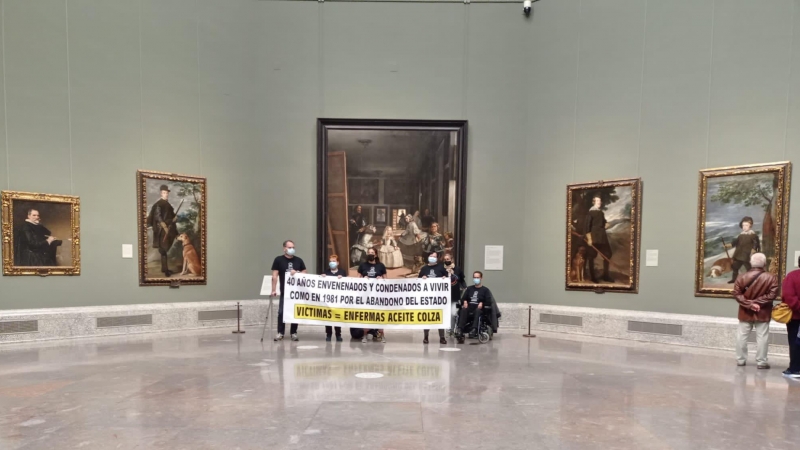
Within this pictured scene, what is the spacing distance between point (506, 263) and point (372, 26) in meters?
8.04

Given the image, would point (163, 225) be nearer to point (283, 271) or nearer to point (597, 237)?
point (283, 271)

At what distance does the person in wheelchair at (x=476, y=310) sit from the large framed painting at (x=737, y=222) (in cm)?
482

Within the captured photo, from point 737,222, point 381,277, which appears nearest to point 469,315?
point 381,277

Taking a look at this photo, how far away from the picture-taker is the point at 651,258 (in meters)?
11.7

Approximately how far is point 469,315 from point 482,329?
1.53ft

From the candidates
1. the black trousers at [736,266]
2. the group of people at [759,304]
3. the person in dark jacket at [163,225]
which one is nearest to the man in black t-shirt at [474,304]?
the group of people at [759,304]

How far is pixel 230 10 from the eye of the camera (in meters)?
13.4

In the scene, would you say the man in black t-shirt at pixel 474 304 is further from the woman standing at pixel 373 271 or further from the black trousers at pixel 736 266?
the black trousers at pixel 736 266

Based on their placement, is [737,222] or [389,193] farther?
[389,193]

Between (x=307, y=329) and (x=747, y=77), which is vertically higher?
(x=747, y=77)

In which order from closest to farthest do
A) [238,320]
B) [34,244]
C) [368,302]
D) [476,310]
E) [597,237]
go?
[34,244]
[368,302]
[476,310]
[238,320]
[597,237]

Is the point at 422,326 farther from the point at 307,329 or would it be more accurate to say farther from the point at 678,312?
the point at 678,312

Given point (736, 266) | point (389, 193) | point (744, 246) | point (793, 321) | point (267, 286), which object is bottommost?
point (267, 286)

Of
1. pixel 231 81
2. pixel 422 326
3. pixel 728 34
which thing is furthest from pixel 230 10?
pixel 728 34
